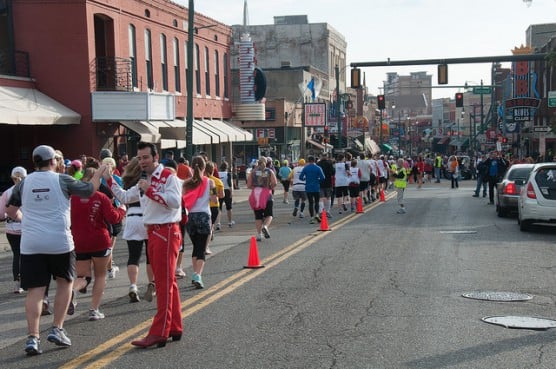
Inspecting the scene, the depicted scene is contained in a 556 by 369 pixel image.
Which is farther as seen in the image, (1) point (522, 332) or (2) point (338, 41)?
(2) point (338, 41)

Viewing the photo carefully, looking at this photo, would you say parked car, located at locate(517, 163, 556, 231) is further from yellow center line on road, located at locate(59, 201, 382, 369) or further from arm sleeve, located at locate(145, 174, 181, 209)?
arm sleeve, located at locate(145, 174, 181, 209)

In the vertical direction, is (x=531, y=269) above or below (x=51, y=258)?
below

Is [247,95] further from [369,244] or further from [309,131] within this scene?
[369,244]

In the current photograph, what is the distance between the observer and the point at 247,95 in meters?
42.3

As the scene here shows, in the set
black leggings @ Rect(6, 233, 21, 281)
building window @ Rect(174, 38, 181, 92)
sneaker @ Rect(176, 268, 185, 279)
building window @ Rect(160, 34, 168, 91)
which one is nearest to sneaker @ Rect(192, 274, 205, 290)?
sneaker @ Rect(176, 268, 185, 279)

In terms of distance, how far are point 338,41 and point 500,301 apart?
72.6m

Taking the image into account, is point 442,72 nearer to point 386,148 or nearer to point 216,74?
point 216,74

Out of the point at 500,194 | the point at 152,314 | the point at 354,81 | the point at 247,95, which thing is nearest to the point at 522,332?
the point at 152,314

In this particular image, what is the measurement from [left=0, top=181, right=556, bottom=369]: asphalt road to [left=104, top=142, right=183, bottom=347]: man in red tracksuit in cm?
21

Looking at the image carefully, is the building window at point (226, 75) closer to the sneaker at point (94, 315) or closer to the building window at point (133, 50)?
the building window at point (133, 50)

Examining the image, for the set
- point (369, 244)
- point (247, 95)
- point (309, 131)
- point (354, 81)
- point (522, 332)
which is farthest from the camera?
point (309, 131)

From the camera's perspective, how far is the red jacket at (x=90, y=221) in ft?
27.8

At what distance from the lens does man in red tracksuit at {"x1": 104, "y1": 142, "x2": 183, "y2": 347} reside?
7133mm

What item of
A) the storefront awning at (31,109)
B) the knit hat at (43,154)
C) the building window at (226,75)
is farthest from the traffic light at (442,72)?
the knit hat at (43,154)
